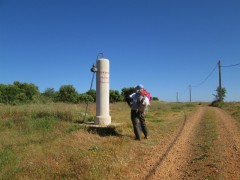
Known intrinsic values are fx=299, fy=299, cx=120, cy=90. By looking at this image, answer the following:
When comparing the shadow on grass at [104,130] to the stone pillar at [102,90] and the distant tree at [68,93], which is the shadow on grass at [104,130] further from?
the distant tree at [68,93]

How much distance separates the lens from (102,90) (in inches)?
495

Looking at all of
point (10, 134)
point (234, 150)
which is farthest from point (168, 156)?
point (10, 134)

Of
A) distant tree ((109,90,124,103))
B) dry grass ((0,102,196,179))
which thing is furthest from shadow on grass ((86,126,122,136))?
distant tree ((109,90,124,103))

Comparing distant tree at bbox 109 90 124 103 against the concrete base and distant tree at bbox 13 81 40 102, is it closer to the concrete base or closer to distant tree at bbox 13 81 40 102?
distant tree at bbox 13 81 40 102

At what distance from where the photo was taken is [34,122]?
1190 centimetres

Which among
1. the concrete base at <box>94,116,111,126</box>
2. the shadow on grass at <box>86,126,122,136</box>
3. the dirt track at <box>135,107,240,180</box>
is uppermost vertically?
the concrete base at <box>94,116,111,126</box>

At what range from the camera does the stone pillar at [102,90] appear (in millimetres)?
12531

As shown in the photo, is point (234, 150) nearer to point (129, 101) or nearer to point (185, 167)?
point (185, 167)

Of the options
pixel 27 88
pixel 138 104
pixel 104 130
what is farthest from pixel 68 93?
pixel 138 104

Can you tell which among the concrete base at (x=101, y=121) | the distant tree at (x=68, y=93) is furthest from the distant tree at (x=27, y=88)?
the concrete base at (x=101, y=121)

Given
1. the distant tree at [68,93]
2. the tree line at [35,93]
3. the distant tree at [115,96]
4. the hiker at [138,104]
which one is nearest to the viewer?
the hiker at [138,104]

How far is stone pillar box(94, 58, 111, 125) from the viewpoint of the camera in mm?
12531

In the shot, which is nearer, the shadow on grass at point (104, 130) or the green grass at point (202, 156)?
the green grass at point (202, 156)

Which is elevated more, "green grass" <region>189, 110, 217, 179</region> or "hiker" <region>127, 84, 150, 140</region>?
"hiker" <region>127, 84, 150, 140</region>
